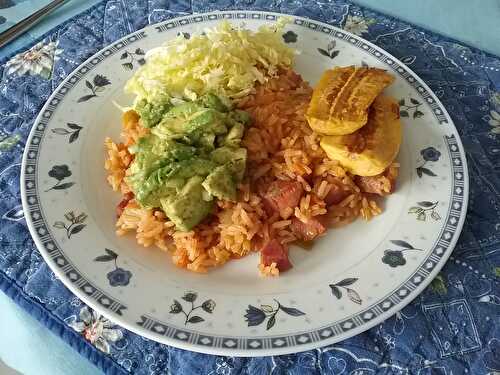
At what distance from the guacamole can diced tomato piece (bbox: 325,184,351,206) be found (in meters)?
0.39

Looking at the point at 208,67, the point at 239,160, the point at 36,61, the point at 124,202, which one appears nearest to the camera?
the point at 239,160

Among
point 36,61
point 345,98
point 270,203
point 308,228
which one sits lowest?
point 308,228

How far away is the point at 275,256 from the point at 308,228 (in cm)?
21

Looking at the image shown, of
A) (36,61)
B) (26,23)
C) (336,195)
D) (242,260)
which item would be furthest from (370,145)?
(26,23)

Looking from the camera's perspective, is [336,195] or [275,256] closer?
[275,256]

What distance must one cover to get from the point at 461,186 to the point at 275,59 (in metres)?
1.09

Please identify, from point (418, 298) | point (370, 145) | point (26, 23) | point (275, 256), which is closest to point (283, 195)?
point (275, 256)

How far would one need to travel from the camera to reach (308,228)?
2250 millimetres

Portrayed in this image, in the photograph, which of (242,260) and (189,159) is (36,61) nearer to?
(189,159)

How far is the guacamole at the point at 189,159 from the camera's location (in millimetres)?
2127

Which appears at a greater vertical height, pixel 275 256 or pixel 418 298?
pixel 275 256

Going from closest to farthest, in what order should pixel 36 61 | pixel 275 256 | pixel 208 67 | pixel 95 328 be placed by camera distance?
pixel 95 328
pixel 275 256
pixel 208 67
pixel 36 61

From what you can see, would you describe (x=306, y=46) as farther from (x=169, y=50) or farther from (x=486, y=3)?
(x=486, y=3)

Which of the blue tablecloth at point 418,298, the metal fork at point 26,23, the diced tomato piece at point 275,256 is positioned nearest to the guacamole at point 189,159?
the diced tomato piece at point 275,256
